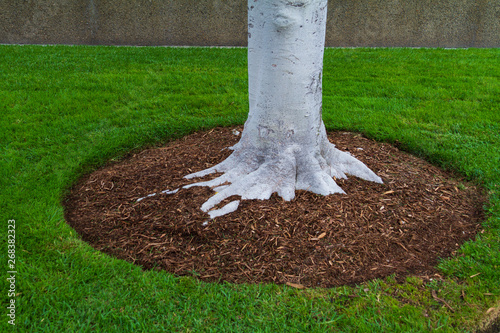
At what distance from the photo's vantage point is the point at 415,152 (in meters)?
4.62

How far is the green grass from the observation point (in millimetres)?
2486

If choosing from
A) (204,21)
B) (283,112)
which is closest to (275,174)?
(283,112)

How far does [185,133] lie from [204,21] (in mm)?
6277

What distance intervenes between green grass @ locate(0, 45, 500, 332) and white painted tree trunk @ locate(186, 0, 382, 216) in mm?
954

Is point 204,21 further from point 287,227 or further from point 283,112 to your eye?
point 287,227

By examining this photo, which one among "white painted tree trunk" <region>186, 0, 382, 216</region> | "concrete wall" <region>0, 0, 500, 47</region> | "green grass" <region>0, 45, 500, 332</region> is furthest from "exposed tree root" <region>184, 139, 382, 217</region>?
"concrete wall" <region>0, 0, 500, 47</region>

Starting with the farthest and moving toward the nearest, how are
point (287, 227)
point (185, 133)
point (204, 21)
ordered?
point (204, 21)
point (185, 133)
point (287, 227)

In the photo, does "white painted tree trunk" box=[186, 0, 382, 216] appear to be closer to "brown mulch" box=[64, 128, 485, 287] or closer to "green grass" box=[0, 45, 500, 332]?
"brown mulch" box=[64, 128, 485, 287]

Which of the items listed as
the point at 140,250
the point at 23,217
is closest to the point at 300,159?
the point at 140,250

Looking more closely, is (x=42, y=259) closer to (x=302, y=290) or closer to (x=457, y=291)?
(x=302, y=290)

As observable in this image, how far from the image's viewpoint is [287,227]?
122 inches

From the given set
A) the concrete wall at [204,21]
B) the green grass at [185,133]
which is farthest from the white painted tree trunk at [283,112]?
the concrete wall at [204,21]

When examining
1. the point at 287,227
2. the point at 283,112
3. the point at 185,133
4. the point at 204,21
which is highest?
the point at 204,21

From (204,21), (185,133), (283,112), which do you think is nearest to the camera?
(283,112)
